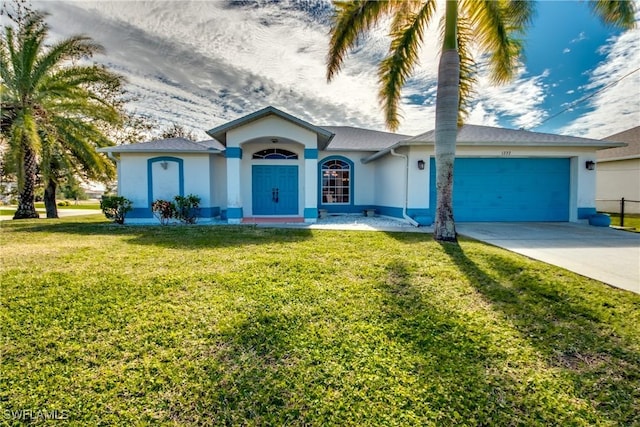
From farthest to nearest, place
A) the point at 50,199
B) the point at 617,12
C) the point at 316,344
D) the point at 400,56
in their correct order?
1. the point at 50,199
2. the point at 400,56
3. the point at 617,12
4. the point at 316,344

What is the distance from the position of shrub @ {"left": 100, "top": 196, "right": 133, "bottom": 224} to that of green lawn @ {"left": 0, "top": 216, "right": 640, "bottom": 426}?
6856 millimetres

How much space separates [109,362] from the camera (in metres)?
3.07

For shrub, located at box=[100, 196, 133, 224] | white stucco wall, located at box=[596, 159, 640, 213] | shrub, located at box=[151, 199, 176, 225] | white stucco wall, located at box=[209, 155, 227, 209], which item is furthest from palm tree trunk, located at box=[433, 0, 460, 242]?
white stucco wall, located at box=[596, 159, 640, 213]

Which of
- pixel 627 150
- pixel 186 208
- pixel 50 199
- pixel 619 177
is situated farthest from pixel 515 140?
pixel 50 199

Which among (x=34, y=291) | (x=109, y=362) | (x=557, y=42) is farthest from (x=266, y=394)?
(x=557, y=42)

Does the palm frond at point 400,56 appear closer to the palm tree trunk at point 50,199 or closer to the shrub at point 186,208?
the shrub at point 186,208

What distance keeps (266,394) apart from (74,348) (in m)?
2.24

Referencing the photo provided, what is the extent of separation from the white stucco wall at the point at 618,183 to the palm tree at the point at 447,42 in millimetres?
13726

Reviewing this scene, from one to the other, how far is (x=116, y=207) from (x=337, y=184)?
10200mm

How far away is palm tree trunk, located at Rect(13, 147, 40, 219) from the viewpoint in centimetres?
1378

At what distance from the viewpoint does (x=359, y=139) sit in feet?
58.9

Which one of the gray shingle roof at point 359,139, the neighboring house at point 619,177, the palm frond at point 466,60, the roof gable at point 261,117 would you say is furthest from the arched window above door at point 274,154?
the neighboring house at point 619,177

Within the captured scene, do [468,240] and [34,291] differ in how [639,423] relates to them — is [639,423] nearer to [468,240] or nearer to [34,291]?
[468,240]

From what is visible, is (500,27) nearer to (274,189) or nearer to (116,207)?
(274,189)
